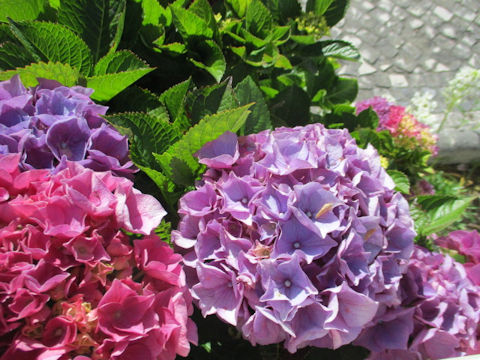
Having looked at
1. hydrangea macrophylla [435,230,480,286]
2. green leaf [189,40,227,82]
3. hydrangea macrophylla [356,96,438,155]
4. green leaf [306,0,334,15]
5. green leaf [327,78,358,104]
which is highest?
green leaf [306,0,334,15]

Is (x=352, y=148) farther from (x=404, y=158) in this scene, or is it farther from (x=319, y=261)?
(x=404, y=158)

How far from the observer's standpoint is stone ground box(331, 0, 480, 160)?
3.62m

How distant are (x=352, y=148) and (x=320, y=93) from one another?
61 centimetres

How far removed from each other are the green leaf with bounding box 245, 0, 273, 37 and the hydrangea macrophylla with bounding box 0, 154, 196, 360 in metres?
0.60

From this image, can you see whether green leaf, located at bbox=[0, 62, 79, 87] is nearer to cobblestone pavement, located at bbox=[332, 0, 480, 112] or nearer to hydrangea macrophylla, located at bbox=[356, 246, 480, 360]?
hydrangea macrophylla, located at bbox=[356, 246, 480, 360]

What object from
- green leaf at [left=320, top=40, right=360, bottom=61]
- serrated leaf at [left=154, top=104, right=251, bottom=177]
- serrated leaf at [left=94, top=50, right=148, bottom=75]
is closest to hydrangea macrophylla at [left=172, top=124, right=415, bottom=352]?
serrated leaf at [left=154, top=104, right=251, bottom=177]

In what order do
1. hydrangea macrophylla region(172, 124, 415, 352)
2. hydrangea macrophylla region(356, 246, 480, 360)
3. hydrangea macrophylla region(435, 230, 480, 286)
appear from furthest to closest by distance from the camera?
1. hydrangea macrophylla region(435, 230, 480, 286)
2. hydrangea macrophylla region(356, 246, 480, 360)
3. hydrangea macrophylla region(172, 124, 415, 352)

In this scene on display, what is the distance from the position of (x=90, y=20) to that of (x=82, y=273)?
0.55m

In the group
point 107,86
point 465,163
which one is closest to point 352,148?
point 107,86

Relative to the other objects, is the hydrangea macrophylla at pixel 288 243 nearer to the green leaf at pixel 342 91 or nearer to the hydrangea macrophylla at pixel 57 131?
the hydrangea macrophylla at pixel 57 131

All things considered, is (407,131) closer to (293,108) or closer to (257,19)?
(293,108)

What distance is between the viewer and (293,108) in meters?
1.15

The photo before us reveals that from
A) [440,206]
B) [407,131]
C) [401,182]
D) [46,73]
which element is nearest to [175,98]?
[46,73]

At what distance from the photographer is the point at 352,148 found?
83cm
